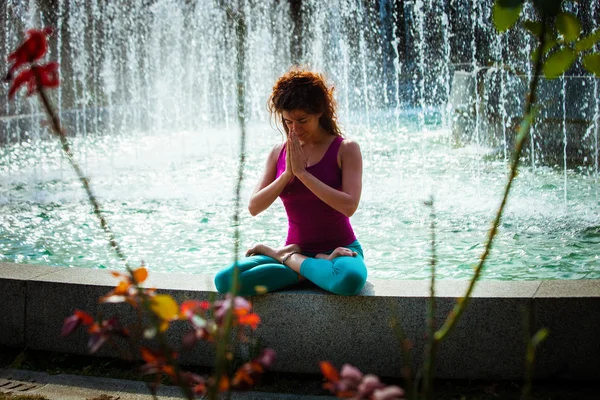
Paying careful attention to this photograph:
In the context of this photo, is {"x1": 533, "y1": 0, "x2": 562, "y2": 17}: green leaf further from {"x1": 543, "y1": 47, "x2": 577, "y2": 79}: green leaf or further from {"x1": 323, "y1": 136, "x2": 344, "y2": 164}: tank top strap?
{"x1": 323, "y1": 136, "x2": 344, "y2": 164}: tank top strap

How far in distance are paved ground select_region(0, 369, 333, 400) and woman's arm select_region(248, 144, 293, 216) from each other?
98 centimetres

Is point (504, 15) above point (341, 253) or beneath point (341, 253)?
above

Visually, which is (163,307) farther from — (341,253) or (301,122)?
(301,122)

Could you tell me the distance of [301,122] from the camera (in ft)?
12.3

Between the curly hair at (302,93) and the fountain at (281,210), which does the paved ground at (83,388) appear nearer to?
the fountain at (281,210)

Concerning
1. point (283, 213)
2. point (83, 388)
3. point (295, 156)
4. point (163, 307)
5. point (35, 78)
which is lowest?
point (83, 388)

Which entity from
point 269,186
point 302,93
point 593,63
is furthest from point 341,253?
point 593,63

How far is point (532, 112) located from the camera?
1.61m

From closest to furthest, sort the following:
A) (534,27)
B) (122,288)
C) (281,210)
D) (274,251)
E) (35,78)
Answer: (35,78) < (122,288) < (534,27) < (274,251) < (281,210)

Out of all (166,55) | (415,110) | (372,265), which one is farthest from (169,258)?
(166,55)

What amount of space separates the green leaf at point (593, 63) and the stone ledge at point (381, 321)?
133 cm

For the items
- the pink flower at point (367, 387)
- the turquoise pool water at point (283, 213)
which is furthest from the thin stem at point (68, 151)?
the turquoise pool water at point (283, 213)

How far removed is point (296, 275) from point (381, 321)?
0.48m

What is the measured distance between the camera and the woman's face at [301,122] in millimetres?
3721
